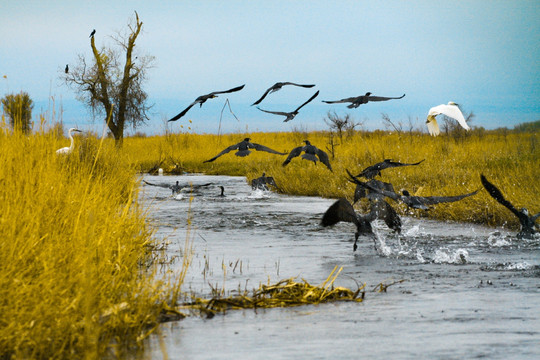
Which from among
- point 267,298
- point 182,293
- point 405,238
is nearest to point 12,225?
point 182,293

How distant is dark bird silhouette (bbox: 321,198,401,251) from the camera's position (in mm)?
6633

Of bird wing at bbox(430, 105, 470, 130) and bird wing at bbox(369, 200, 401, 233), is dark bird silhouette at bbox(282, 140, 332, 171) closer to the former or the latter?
bird wing at bbox(430, 105, 470, 130)

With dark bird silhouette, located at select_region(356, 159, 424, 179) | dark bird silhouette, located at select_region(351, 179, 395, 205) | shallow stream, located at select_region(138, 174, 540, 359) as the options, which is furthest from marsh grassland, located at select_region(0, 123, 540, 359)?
dark bird silhouette, located at select_region(356, 159, 424, 179)

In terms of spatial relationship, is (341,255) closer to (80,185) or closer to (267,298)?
(267,298)

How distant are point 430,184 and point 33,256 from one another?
35.8 feet

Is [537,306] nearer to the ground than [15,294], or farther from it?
nearer to the ground

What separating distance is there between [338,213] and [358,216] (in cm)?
61

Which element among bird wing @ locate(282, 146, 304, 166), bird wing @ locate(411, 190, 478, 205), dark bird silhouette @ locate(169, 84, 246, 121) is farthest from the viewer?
bird wing @ locate(282, 146, 304, 166)

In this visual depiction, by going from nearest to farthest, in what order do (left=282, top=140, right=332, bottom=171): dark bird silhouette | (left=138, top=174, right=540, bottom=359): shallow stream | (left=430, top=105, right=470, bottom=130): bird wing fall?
(left=138, top=174, right=540, bottom=359): shallow stream → (left=430, top=105, right=470, bottom=130): bird wing → (left=282, top=140, right=332, bottom=171): dark bird silhouette

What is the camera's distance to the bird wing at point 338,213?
21.7ft

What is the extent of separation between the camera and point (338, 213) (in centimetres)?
672

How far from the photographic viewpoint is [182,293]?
5453mm

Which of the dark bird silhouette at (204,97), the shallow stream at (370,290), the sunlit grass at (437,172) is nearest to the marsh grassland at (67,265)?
the shallow stream at (370,290)

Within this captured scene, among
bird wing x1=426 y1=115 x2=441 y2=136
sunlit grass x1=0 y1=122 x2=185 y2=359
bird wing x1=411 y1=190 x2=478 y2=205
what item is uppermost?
bird wing x1=426 y1=115 x2=441 y2=136
